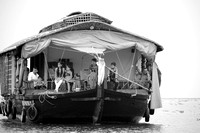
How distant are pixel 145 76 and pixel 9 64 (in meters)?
6.98

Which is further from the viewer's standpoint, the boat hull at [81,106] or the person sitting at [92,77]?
the person sitting at [92,77]

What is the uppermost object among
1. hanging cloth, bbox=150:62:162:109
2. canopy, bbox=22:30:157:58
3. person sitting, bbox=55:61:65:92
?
canopy, bbox=22:30:157:58

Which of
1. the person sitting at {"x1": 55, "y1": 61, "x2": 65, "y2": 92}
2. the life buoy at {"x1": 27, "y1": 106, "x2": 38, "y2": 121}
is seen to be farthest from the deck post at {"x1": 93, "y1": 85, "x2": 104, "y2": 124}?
the life buoy at {"x1": 27, "y1": 106, "x2": 38, "y2": 121}

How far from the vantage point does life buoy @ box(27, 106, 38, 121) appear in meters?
19.7

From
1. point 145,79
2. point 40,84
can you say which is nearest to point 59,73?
point 40,84

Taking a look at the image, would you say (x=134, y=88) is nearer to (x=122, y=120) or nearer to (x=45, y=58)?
(x=122, y=120)

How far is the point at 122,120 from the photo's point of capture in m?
20.9

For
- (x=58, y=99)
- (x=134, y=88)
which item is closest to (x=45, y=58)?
(x=58, y=99)

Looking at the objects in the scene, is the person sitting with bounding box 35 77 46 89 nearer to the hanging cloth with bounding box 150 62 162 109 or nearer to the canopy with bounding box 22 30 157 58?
the canopy with bounding box 22 30 157 58

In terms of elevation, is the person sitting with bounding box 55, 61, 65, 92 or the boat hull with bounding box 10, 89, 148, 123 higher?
the person sitting with bounding box 55, 61, 65, 92

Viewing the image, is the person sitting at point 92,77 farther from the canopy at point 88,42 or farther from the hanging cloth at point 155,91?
the hanging cloth at point 155,91

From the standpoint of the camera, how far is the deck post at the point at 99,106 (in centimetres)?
1859

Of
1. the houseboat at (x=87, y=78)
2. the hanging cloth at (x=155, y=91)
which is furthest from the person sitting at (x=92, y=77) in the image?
the hanging cloth at (x=155, y=91)

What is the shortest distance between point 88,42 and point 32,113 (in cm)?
347
